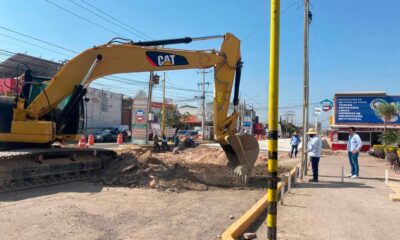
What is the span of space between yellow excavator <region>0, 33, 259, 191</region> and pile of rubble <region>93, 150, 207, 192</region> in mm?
808

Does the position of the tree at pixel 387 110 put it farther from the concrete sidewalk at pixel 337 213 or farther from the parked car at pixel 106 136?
the parked car at pixel 106 136

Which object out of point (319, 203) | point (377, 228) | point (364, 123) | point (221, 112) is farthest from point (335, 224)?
point (364, 123)

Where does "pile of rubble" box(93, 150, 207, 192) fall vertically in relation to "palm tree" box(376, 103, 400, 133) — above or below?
below

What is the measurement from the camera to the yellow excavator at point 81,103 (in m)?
11.7

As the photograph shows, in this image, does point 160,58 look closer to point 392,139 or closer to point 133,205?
point 133,205

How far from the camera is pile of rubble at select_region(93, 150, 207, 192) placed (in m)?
11.3

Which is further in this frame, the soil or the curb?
the soil

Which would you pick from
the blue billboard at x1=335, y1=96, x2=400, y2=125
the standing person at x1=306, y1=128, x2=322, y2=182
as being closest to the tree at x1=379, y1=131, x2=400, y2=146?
the blue billboard at x1=335, y1=96, x2=400, y2=125

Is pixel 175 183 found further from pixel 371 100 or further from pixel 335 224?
pixel 371 100

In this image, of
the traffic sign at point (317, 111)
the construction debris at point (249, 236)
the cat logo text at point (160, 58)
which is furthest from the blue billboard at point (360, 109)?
the construction debris at point (249, 236)

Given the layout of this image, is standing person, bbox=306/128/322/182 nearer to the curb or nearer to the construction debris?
the curb

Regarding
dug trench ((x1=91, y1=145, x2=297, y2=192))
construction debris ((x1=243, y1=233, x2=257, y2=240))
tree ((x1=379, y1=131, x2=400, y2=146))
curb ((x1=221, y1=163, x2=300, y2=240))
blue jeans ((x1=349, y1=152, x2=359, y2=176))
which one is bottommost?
construction debris ((x1=243, y1=233, x2=257, y2=240))

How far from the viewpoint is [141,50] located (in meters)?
13.0

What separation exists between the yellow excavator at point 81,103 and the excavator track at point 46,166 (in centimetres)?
3
